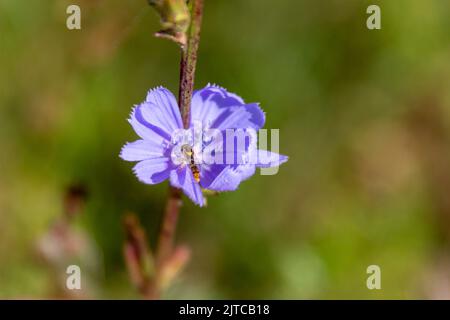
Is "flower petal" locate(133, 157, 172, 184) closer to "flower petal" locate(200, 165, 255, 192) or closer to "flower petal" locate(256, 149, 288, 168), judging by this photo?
"flower petal" locate(200, 165, 255, 192)

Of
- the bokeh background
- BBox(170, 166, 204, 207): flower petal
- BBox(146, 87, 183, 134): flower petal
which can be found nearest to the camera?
BBox(170, 166, 204, 207): flower petal

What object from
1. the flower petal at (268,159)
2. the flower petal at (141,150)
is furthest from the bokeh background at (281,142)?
the flower petal at (268,159)

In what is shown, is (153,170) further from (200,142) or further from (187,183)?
(200,142)

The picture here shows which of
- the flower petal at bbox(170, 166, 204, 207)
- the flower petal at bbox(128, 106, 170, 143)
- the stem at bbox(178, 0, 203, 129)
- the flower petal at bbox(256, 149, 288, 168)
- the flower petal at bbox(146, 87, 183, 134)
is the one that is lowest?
the flower petal at bbox(170, 166, 204, 207)

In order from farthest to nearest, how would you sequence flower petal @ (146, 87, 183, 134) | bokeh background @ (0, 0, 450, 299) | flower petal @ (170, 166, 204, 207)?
1. bokeh background @ (0, 0, 450, 299)
2. flower petal @ (146, 87, 183, 134)
3. flower petal @ (170, 166, 204, 207)

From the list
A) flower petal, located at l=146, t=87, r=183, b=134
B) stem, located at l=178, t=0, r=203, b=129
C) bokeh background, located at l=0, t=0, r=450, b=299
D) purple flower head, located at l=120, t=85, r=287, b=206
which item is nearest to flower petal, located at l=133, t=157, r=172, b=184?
purple flower head, located at l=120, t=85, r=287, b=206

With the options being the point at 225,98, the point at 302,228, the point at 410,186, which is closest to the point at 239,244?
the point at 302,228
